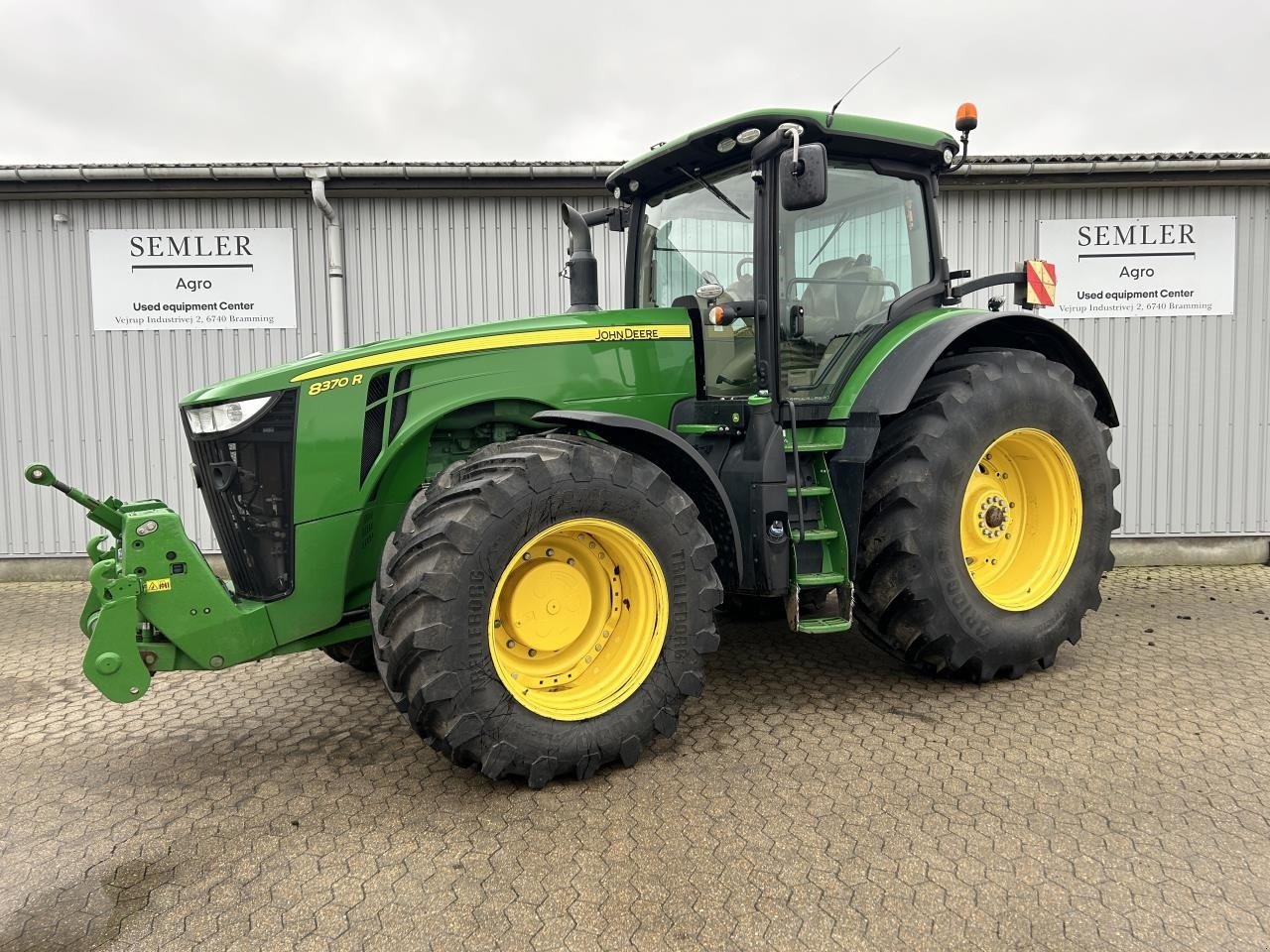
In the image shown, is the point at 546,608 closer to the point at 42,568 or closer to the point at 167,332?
the point at 167,332

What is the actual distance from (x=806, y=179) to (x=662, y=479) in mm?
1235

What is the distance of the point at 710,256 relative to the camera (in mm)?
4129

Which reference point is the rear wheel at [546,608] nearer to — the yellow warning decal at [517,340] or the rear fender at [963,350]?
the yellow warning decal at [517,340]

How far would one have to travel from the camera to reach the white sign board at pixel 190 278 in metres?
7.03

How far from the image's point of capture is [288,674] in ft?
14.8

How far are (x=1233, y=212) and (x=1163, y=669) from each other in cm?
476

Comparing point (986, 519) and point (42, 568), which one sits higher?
point (986, 519)

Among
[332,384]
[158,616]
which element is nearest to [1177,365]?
[332,384]

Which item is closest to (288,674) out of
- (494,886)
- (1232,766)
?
(494,886)

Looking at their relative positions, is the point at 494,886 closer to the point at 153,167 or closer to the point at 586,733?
the point at 586,733

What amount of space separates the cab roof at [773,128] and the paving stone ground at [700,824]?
2.45 meters

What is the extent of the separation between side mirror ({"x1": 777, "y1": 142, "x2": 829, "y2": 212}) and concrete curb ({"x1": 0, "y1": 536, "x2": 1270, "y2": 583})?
17.8ft

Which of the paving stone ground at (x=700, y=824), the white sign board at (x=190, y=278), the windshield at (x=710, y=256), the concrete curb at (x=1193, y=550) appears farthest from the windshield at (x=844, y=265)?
the white sign board at (x=190, y=278)

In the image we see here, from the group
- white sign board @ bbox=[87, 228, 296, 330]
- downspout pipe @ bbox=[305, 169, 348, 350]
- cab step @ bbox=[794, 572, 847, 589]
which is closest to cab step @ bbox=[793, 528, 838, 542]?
cab step @ bbox=[794, 572, 847, 589]
